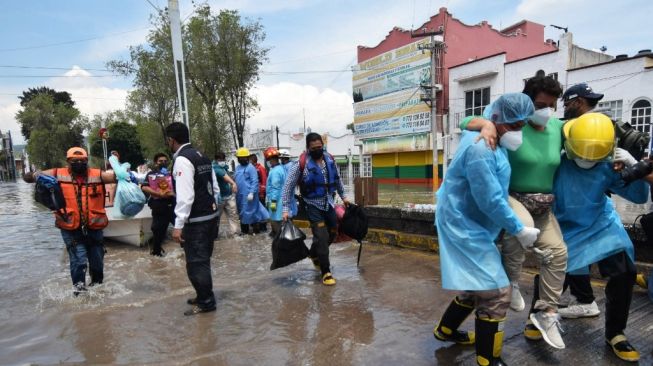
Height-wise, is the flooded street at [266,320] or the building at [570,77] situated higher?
the building at [570,77]

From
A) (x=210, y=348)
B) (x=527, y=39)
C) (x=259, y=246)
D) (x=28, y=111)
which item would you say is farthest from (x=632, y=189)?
(x=28, y=111)

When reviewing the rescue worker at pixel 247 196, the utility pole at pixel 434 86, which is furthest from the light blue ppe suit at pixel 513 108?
the utility pole at pixel 434 86

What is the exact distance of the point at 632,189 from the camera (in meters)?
2.81

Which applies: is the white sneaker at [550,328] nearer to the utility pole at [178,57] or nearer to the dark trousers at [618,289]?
the dark trousers at [618,289]

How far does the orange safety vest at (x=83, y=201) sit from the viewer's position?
4.40 meters

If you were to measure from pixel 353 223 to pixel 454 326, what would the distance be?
7.52ft

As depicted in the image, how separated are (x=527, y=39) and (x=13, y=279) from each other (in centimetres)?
2862

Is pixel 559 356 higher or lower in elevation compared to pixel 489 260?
lower

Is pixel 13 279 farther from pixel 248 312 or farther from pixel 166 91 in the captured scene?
pixel 166 91

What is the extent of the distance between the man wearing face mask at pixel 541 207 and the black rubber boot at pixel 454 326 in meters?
0.34

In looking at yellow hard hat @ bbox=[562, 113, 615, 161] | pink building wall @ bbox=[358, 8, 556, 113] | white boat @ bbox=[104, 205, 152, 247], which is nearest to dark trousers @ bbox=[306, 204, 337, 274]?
yellow hard hat @ bbox=[562, 113, 615, 161]

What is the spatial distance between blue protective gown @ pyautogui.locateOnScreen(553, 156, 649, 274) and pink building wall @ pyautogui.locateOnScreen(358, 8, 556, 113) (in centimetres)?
2238

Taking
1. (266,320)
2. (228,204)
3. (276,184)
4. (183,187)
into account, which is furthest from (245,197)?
(266,320)

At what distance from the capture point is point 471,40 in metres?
25.3
